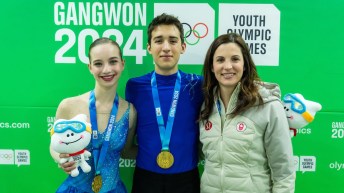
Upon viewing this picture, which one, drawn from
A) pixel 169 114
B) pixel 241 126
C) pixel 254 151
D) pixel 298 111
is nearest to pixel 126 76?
pixel 169 114

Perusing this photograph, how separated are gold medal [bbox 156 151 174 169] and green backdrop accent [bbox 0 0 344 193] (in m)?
0.65

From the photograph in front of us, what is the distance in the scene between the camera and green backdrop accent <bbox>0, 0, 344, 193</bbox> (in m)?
2.35

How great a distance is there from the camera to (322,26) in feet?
7.71

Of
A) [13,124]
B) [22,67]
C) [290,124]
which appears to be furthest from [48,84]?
[290,124]

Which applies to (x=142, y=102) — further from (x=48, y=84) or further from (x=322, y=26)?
(x=322, y=26)

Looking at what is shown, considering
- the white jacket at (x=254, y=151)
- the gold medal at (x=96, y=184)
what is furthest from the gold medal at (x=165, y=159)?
the gold medal at (x=96, y=184)

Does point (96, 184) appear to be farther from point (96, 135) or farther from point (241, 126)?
point (241, 126)

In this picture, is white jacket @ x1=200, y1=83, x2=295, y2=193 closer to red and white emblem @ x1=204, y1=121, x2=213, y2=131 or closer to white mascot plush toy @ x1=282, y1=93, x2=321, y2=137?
red and white emblem @ x1=204, y1=121, x2=213, y2=131

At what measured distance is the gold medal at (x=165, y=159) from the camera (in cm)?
194

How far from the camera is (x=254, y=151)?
1.79m

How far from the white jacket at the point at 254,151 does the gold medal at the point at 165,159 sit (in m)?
0.27

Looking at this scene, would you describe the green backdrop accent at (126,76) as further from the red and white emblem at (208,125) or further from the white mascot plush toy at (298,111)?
A: the red and white emblem at (208,125)

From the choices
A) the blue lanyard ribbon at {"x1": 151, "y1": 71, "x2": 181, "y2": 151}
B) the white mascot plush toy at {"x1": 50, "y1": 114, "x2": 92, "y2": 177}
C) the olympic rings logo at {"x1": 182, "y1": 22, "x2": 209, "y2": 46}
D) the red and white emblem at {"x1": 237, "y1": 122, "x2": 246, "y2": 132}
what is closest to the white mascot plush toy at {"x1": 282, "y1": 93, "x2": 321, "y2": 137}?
the red and white emblem at {"x1": 237, "y1": 122, "x2": 246, "y2": 132}

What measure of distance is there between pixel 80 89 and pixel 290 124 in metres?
1.55
